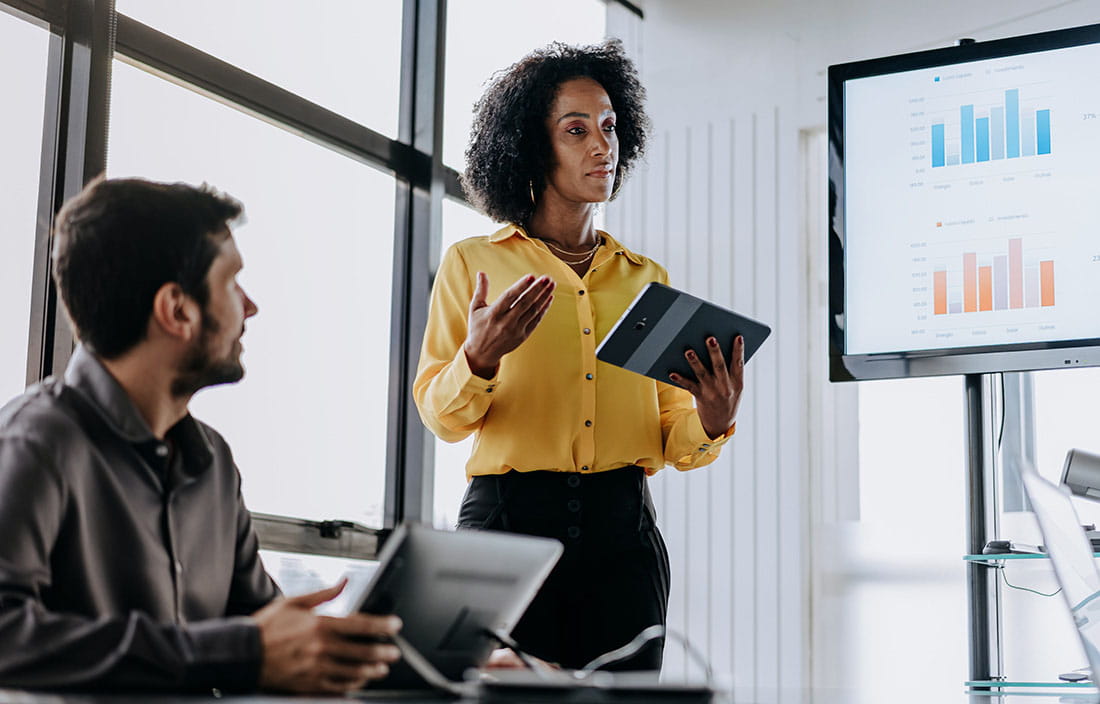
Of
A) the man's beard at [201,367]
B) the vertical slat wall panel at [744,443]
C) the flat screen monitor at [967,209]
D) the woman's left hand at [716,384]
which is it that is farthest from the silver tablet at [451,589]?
the vertical slat wall panel at [744,443]

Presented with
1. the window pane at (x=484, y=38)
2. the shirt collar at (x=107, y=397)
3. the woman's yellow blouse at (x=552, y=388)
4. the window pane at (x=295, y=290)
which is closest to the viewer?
the shirt collar at (x=107, y=397)

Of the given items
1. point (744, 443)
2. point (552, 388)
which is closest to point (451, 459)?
point (744, 443)

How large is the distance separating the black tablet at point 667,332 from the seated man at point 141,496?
2.51 ft

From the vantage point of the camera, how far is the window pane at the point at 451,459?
3747mm

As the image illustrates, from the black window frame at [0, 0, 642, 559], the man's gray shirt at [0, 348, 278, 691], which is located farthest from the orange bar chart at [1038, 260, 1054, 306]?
the black window frame at [0, 0, 642, 559]

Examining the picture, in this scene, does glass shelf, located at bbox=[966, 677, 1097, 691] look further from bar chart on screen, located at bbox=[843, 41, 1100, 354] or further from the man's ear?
the man's ear

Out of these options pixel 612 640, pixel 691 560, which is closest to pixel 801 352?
pixel 691 560

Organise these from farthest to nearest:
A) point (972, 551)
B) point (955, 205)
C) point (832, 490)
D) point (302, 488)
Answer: point (832, 490) → point (302, 488) → point (955, 205) → point (972, 551)

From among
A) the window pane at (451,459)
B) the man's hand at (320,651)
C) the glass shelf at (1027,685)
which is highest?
the window pane at (451,459)

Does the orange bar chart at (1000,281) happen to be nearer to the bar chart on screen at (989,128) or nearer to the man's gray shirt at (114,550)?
the bar chart on screen at (989,128)

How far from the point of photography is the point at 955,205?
2547mm

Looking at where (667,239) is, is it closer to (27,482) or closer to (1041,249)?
(1041,249)

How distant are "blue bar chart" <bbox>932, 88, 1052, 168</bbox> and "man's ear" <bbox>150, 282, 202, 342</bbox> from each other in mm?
1750

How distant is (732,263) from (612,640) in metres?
2.33
